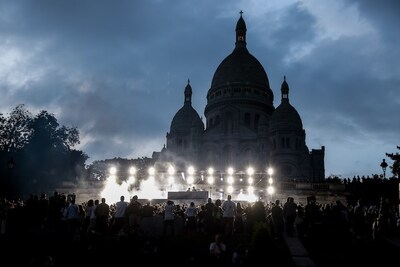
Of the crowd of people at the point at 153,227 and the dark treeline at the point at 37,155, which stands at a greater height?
the dark treeline at the point at 37,155

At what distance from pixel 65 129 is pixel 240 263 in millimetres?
57181

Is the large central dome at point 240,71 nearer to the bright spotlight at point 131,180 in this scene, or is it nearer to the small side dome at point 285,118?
the small side dome at point 285,118

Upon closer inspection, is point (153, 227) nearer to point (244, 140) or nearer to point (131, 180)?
point (131, 180)

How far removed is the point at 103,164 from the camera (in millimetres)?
107312

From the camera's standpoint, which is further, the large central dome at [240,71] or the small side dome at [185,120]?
the large central dome at [240,71]

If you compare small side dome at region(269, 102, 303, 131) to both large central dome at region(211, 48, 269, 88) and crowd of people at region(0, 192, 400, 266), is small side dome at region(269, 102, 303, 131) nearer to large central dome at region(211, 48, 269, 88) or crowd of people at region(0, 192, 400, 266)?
large central dome at region(211, 48, 269, 88)

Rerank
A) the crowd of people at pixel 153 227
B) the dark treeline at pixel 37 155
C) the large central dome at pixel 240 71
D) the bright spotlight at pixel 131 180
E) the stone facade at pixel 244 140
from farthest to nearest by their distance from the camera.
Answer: the large central dome at pixel 240 71, the stone facade at pixel 244 140, the dark treeline at pixel 37 155, the bright spotlight at pixel 131 180, the crowd of people at pixel 153 227

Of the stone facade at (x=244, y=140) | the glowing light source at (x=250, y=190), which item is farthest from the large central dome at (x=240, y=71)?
the glowing light source at (x=250, y=190)

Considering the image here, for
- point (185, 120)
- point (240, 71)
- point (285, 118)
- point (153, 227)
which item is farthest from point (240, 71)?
point (153, 227)

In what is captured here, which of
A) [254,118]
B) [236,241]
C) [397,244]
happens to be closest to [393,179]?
[254,118]

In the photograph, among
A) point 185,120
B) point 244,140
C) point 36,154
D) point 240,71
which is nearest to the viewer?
point 36,154

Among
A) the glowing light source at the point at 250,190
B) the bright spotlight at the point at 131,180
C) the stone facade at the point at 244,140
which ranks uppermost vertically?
the stone facade at the point at 244,140

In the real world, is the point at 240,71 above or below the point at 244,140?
above

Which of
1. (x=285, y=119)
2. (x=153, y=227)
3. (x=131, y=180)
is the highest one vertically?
(x=285, y=119)
